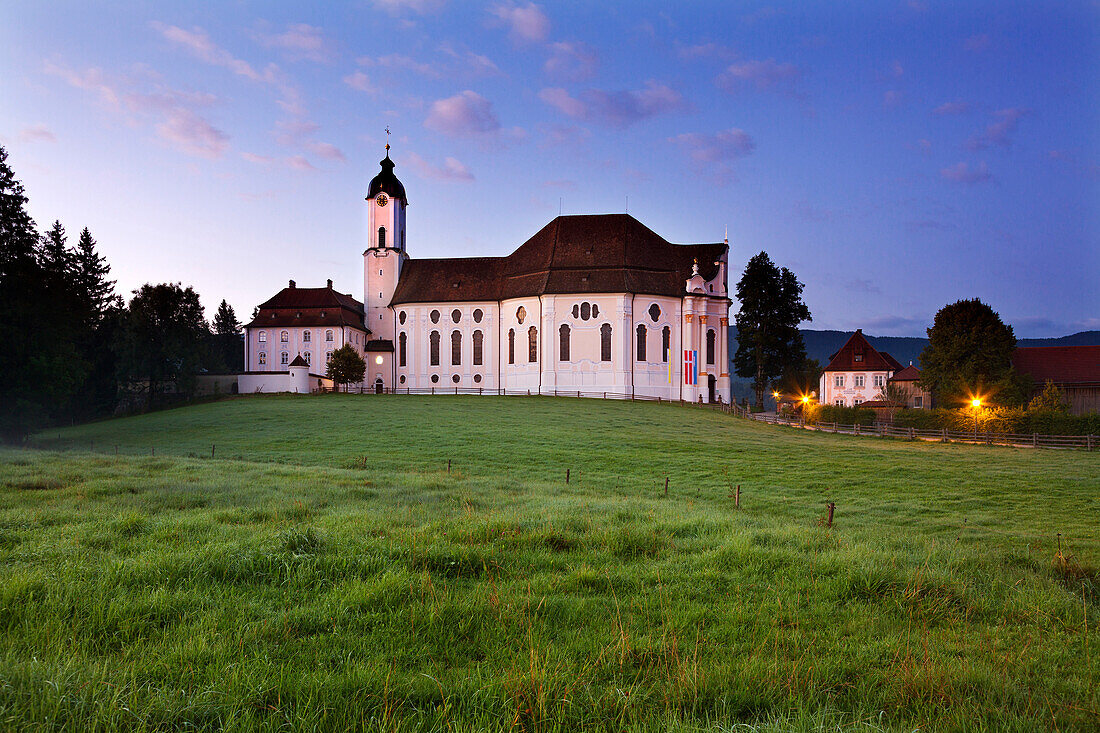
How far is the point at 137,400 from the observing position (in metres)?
64.4

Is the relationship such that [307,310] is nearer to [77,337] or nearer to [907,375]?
[77,337]

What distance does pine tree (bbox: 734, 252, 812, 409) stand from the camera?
64125 mm

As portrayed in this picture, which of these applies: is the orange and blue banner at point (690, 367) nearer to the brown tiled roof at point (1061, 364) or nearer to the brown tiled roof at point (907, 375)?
the brown tiled roof at point (907, 375)

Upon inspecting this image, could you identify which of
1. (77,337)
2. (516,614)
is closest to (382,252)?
(77,337)

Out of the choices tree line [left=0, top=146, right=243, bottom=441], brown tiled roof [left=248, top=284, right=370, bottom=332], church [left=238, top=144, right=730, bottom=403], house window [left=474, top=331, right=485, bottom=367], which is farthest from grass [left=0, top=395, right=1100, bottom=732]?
brown tiled roof [left=248, top=284, right=370, bottom=332]

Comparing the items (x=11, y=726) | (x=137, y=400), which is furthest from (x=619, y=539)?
(x=137, y=400)

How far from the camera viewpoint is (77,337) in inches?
2074

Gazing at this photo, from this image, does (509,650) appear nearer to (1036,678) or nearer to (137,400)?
(1036,678)

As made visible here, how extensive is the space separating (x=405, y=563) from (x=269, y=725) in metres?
3.22

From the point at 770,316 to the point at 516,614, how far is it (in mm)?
63395

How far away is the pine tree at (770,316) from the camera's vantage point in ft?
210

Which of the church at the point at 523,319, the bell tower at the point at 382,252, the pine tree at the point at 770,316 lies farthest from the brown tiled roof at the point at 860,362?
the bell tower at the point at 382,252

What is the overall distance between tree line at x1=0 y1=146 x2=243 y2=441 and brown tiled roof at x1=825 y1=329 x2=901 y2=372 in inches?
2973

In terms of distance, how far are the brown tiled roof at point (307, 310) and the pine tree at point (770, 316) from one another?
4427cm
